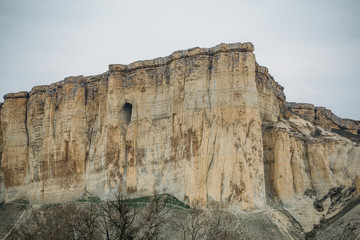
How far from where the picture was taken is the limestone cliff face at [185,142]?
64000mm

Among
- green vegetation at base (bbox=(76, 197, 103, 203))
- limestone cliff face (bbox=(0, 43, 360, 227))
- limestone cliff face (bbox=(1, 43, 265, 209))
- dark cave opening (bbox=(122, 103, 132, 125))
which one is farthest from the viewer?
dark cave opening (bbox=(122, 103, 132, 125))

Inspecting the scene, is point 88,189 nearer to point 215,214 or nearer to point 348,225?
point 215,214

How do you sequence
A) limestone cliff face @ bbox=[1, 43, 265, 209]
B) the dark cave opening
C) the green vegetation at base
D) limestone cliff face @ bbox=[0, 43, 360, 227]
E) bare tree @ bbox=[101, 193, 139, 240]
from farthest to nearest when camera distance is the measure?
the dark cave opening
the green vegetation at base
limestone cliff face @ bbox=[0, 43, 360, 227]
limestone cliff face @ bbox=[1, 43, 265, 209]
bare tree @ bbox=[101, 193, 139, 240]

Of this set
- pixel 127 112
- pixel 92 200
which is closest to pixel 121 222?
pixel 92 200

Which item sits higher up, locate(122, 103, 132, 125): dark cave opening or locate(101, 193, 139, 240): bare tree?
locate(122, 103, 132, 125): dark cave opening

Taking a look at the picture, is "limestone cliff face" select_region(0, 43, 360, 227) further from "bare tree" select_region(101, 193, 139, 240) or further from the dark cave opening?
"bare tree" select_region(101, 193, 139, 240)

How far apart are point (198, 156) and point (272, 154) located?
29.3ft

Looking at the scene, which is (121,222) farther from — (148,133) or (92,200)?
(92,200)

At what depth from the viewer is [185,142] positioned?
66.5 m

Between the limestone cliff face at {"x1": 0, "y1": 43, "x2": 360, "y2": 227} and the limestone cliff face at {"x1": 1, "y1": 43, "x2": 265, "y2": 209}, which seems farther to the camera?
the limestone cliff face at {"x1": 0, "y1": 43, "x2": 360, "y2": 227}

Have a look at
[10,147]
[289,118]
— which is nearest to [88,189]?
[10,147]

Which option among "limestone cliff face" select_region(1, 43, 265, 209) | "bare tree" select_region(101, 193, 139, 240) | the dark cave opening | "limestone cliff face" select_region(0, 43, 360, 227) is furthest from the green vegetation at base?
the dark cave opening

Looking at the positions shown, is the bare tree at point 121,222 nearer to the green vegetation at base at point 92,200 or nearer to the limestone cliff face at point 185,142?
the green vegetation at base at point 92,200

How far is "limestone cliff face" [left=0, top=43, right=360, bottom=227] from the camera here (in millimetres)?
64000
